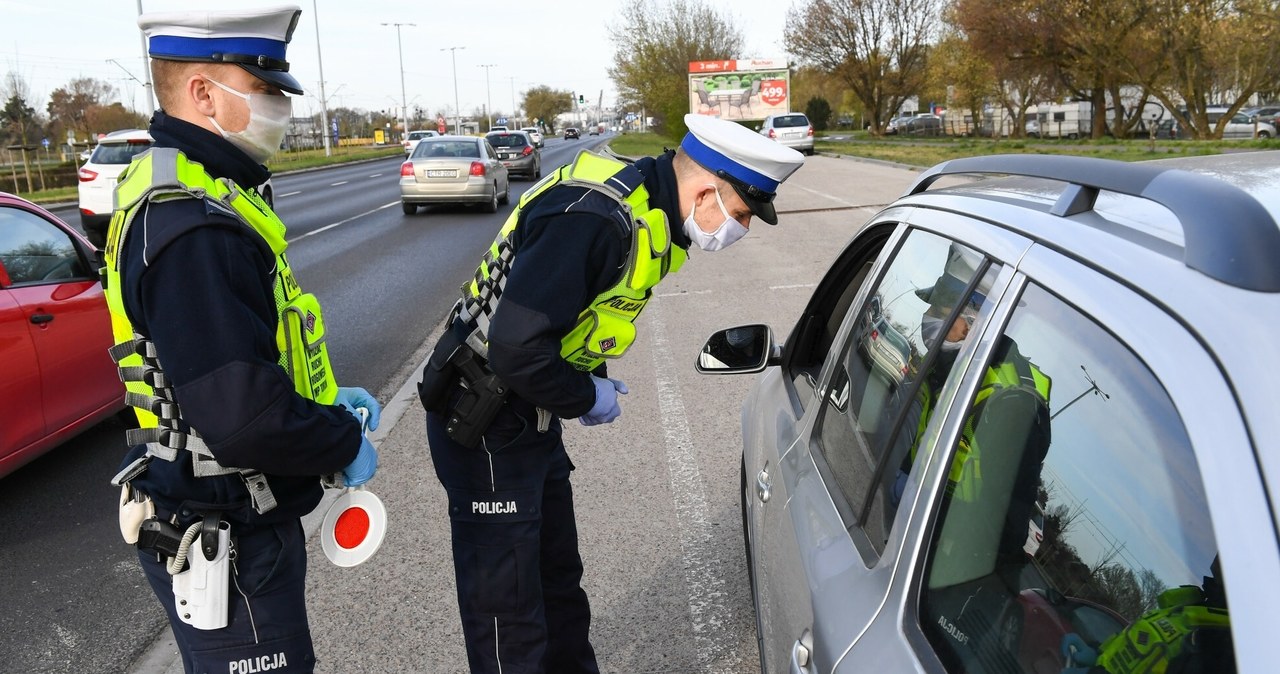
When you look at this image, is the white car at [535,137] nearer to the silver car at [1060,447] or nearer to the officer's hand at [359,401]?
the officer's hand at [359,401]

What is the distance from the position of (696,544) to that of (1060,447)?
111 inches

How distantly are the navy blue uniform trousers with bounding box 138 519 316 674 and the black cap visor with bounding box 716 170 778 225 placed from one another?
1.36m

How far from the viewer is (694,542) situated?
4.07 metres

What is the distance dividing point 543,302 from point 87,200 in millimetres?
15877

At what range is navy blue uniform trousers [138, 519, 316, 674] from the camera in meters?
2.03

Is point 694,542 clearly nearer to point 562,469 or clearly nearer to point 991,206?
point 562,469

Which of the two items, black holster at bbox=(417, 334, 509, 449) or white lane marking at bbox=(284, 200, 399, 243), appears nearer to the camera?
black holster at bbox=(417, 334, 509, 449)

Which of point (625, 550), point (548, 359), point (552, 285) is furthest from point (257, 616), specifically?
point (625, 550)

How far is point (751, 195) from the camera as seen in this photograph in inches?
102

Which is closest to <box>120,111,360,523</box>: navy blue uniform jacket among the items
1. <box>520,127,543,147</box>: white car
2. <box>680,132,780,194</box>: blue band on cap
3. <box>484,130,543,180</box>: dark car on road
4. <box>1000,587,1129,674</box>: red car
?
<box>680,132,780,194</box>: blue band on cap

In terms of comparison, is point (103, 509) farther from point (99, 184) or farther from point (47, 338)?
point (99, 184)

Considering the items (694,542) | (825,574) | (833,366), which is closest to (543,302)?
(833,366)

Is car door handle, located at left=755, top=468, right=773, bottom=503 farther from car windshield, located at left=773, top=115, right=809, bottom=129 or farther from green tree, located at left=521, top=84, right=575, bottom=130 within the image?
green tree, located at left=521, top=84, right=575, bottom=130

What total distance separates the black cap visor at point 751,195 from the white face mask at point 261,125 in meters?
1.07
